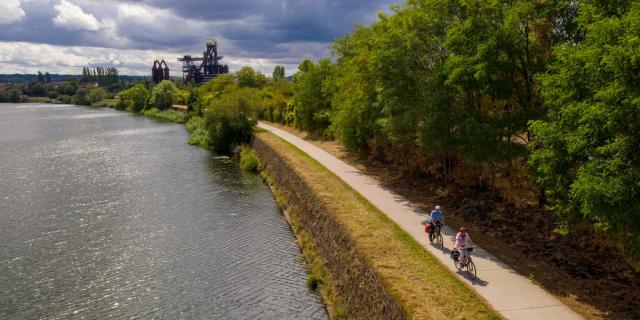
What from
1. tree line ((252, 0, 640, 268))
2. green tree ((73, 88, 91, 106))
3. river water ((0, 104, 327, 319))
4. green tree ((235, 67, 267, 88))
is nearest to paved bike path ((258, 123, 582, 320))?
tree line ((252, 0, 640, 268))

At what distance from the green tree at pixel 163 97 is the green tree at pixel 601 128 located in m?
122

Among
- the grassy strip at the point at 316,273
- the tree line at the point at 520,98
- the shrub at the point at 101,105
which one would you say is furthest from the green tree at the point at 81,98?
the grassy strip at the point at 316,273

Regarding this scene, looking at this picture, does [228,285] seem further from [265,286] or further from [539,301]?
[539,301]

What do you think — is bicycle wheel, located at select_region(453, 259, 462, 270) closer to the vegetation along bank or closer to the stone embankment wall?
the vegetation along bank

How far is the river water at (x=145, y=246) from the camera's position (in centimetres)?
1950

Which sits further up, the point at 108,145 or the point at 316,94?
the point at 316,94

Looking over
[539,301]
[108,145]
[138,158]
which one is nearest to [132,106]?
[108,145]

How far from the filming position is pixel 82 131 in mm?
85750

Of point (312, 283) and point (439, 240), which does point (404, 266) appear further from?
point (312, 283)

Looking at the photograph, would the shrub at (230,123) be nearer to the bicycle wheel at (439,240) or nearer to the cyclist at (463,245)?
the bicycle wheel at (439,240)

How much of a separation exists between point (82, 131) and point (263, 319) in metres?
80.2

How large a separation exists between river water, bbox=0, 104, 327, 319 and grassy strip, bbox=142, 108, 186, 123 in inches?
2173

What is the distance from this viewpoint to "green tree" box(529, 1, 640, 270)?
1235cm

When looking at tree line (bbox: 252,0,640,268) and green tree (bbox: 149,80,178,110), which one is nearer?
tree line (bbox: 252,0,640,268)
